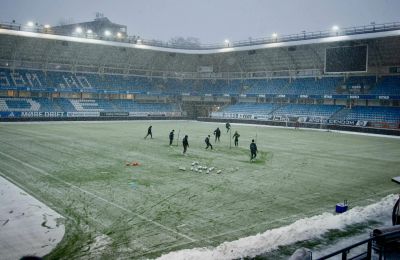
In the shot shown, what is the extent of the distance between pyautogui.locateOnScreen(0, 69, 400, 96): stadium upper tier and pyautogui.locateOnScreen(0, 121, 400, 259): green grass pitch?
3275cm

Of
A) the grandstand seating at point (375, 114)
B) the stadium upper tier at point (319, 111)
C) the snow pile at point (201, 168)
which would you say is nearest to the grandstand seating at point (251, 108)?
the stadium upper tier at point (319, 111)

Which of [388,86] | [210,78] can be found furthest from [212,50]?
[388,86]

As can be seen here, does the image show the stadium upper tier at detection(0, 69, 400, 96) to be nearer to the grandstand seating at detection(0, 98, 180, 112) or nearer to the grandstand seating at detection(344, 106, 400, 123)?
the grandstand seating at detection(0, 98, 180, 112)

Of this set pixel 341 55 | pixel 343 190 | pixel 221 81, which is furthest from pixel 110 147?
pixel 221 81

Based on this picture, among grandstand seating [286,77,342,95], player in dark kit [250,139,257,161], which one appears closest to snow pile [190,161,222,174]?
player in dark kit [250,139,257,161]

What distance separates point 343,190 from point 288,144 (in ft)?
62.1

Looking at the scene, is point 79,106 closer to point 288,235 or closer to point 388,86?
point 388,86

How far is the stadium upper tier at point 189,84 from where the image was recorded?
6038cm

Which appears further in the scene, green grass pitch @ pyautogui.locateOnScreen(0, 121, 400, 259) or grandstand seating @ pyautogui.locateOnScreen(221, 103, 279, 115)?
grandstand seating @ pyautogui.locateOnScreen(221, 103, 279, 115)

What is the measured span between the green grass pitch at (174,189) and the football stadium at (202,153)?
3.8 inches

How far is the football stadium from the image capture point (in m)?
11.4

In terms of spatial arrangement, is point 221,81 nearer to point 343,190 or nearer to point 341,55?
point 341,55

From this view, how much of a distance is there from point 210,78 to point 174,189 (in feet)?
227

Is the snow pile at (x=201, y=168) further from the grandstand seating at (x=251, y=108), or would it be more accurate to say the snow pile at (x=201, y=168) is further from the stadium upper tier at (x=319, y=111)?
the grandstand seating at (x=251, y=108)
